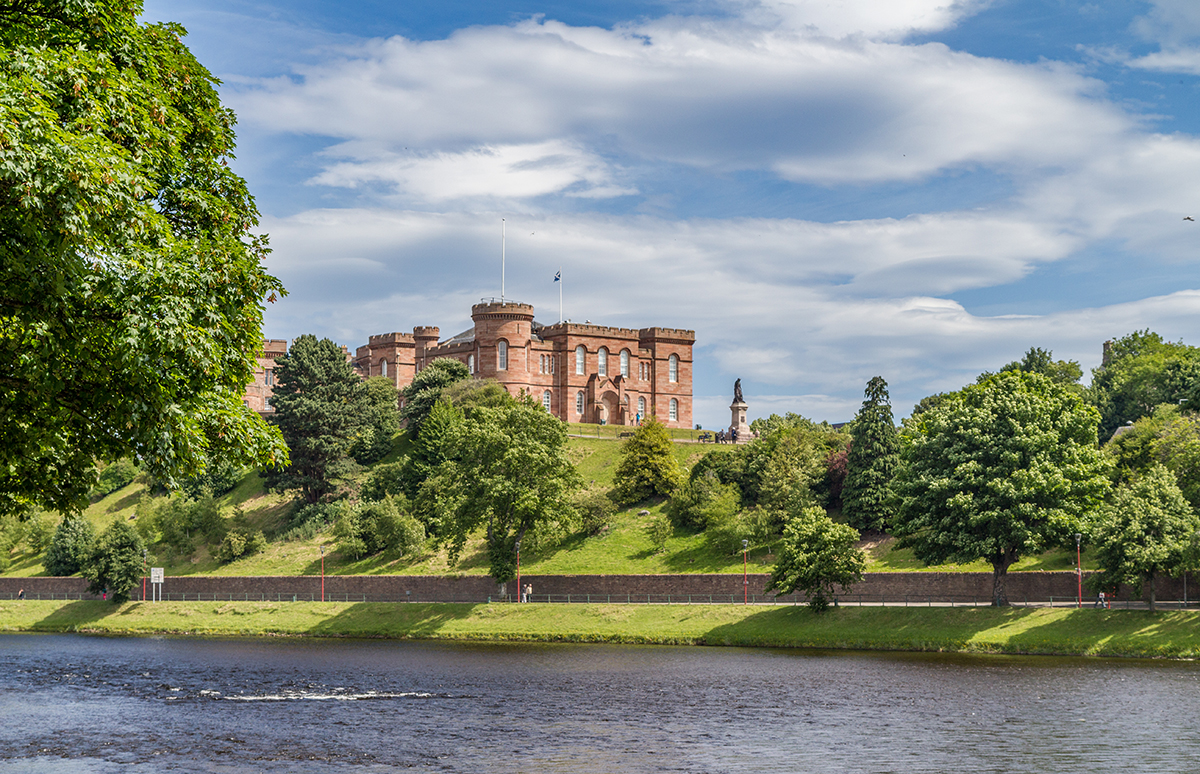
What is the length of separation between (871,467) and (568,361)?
150 feet

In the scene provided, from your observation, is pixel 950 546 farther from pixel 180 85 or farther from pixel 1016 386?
pixel 180 85

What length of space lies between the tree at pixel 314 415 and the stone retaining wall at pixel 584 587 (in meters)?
14.2

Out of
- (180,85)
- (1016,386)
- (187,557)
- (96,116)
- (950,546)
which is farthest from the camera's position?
(187,557)

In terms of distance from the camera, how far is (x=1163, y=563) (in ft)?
155

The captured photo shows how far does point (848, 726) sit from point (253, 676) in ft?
79.7

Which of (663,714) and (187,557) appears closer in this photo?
(663,714)

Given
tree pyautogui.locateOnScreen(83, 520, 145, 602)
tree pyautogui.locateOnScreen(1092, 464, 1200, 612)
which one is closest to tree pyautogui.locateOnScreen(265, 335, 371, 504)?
tree pyautogui.locateOnScreen(83, 520, 145, 602)

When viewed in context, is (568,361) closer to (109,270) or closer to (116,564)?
(116,564)

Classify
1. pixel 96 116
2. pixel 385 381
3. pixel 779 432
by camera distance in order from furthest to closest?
pixel 385 381 → pixel 779 432 → pixel 96 116

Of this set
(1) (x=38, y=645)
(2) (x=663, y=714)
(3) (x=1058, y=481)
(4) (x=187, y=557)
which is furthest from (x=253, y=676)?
(4) (x=187, y=557)

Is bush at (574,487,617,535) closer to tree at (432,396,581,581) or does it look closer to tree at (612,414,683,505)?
tree at (612,414,683,505)

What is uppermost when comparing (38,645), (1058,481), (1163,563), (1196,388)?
(1196,388)

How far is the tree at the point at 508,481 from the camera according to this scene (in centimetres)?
6341

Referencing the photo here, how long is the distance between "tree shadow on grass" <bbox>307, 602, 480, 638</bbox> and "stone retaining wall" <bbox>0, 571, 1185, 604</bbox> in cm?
283
